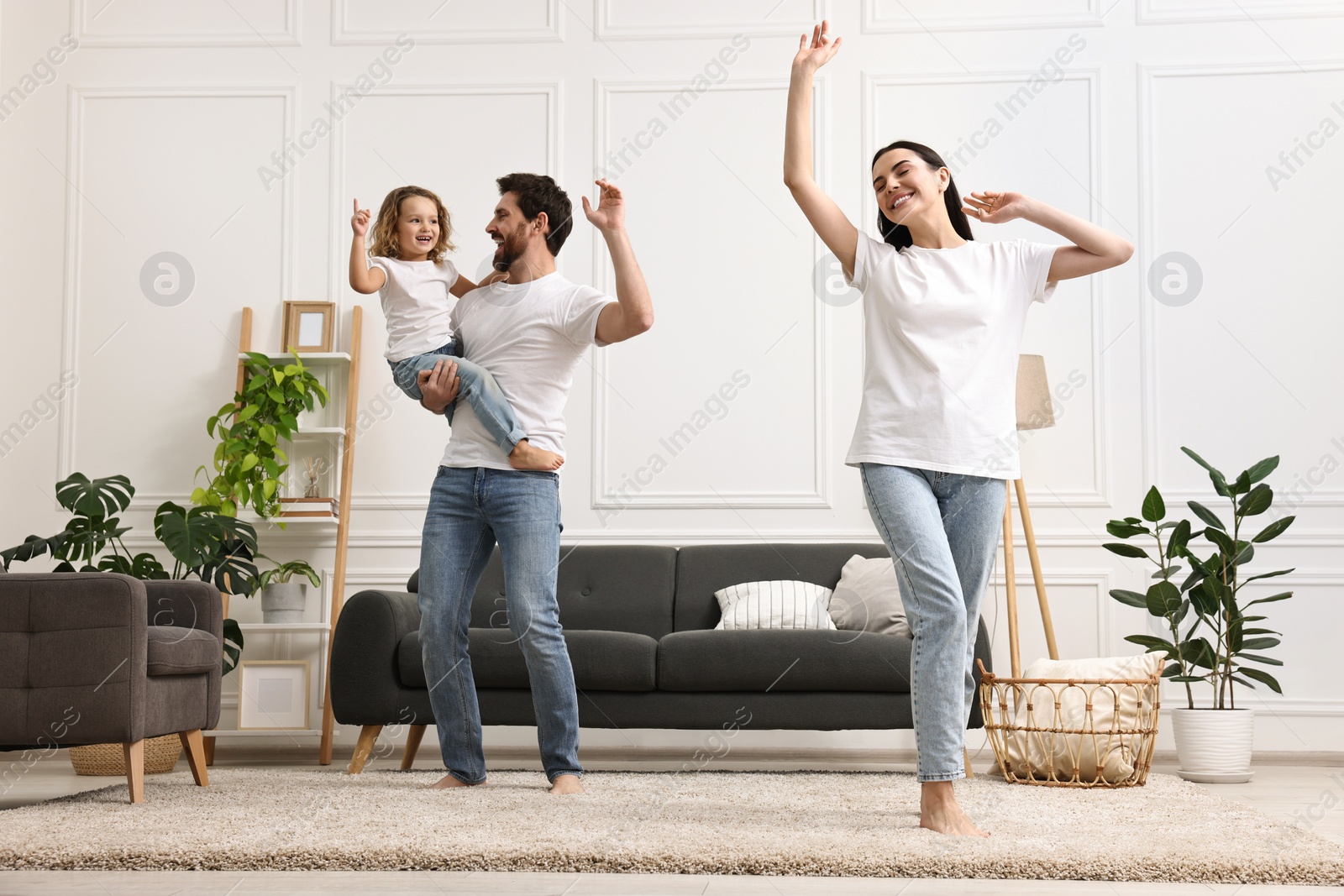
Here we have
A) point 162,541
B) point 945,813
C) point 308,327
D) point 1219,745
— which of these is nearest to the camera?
point 945,813

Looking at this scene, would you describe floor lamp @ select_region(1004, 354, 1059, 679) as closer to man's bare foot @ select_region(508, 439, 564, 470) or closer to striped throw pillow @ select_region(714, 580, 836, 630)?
striped throw pillow @ select_region(714, 580, 836, 630)

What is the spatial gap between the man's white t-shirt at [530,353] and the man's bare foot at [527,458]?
0.03 meters

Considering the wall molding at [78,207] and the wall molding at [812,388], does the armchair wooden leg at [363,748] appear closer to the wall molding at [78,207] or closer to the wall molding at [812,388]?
the wall molding at [812,388]

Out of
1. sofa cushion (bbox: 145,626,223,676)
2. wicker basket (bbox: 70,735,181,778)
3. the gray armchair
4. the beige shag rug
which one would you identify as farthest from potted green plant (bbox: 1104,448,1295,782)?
wicker basket (bbox: 70,735,181,778)

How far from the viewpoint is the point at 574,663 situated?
3191 millimetres

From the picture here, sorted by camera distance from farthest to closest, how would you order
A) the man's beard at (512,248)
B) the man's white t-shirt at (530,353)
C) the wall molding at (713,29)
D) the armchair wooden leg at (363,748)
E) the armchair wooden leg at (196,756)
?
the wall molding at (713,29), the armchair wooden leg at (363,748), the armchair wooden leg at (196,756), the man's beard at (512,248), the man's white t-shirt at (530,353)

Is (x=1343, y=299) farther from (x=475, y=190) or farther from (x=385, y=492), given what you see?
(x=385, y=492)

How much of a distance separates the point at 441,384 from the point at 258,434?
1.94 meters

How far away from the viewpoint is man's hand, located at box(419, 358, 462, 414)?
248 cm

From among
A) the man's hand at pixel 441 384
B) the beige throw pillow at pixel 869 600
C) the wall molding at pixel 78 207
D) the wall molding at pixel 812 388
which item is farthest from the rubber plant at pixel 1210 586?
the wall molding at pixel 78 207

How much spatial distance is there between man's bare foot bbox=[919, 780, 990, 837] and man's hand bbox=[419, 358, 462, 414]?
124 centimetres

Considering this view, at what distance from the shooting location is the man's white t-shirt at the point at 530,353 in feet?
8.25

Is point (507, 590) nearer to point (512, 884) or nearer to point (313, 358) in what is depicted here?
point (512, 884)

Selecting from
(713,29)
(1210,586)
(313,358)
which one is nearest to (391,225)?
(313,358)
